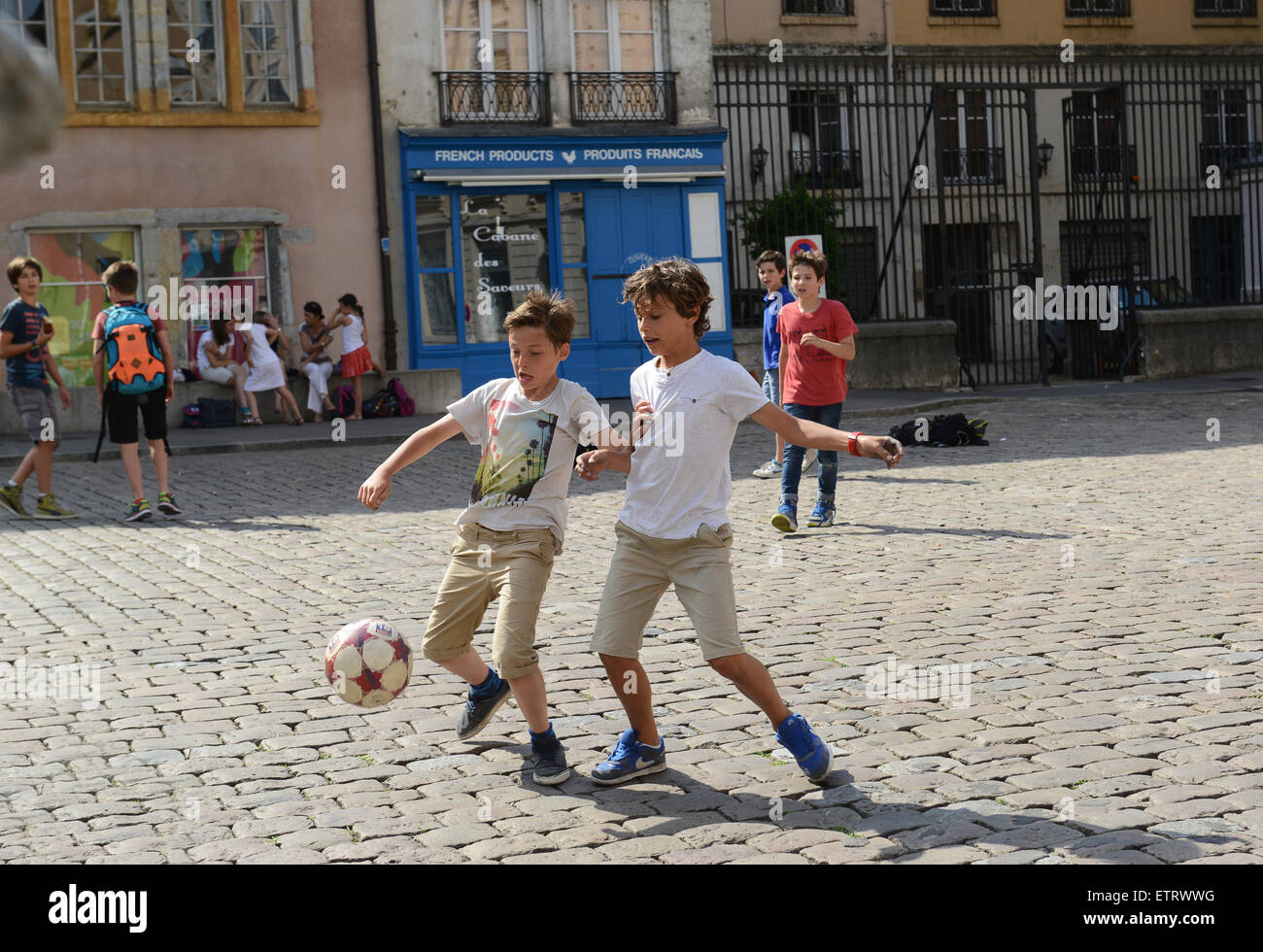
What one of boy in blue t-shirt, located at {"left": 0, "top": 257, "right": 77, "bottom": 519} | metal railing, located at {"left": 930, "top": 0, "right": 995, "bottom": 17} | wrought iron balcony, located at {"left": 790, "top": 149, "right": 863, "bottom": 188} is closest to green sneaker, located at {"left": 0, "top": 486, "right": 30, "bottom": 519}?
boy in blue t-shirt, located at {"left": 0, "top": 257, "right": 77, "bottom": 519}

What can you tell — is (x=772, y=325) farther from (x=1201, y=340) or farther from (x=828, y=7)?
(x=828, y=7)

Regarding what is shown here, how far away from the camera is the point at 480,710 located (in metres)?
5.51

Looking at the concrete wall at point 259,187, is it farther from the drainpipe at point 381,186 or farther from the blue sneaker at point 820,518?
the blue sneaker at point 820,518

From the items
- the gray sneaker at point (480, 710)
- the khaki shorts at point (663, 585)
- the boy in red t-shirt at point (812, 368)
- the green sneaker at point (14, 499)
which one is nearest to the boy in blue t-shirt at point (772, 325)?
the boy in red t-shirt at point (812, 368)

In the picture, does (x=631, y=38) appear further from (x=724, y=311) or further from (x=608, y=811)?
(x=608, y=811)

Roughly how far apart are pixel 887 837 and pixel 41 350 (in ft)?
33.3

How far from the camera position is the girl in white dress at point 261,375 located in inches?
835

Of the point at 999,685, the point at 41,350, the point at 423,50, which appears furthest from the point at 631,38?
the point at 999,685

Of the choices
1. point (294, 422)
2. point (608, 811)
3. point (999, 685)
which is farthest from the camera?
point (294, 422)

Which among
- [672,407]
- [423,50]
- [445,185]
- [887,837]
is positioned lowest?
[887,837]

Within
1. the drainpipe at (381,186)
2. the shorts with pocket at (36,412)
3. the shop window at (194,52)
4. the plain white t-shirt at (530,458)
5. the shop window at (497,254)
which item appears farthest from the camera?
the shop window at (497,254)

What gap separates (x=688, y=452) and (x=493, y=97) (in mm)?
20340

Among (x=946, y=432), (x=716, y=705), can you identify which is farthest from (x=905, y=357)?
(x=716, y=705)

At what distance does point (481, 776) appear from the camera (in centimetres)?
514
